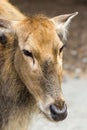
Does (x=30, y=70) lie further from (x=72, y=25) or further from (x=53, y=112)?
(x=72, y=25)

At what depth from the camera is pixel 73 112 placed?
10.7 meters

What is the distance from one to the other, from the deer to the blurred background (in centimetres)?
98

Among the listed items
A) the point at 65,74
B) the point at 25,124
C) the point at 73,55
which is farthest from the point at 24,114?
the point at 73,55

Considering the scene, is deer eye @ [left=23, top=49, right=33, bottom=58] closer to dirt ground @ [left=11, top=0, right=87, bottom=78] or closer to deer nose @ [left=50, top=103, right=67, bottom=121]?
deer nose @ [left=50, top=103, right=67, bottom=121]

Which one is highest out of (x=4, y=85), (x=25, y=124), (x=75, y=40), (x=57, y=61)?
(x=57, y=61)

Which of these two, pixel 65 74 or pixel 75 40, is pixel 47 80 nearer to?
pixel 65 74

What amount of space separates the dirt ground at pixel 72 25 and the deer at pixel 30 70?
556cm

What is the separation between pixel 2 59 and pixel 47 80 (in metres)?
0.84

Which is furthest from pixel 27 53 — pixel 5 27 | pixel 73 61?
pixel 73 61

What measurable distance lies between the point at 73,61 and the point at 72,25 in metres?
1.73

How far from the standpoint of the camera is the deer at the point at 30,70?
20.7ft

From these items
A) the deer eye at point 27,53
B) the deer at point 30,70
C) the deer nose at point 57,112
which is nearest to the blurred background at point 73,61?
the deer at point 30,70

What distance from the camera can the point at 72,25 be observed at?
14.8 meters

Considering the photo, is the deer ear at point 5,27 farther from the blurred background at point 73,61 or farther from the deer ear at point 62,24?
the blurred background at point 73,61
